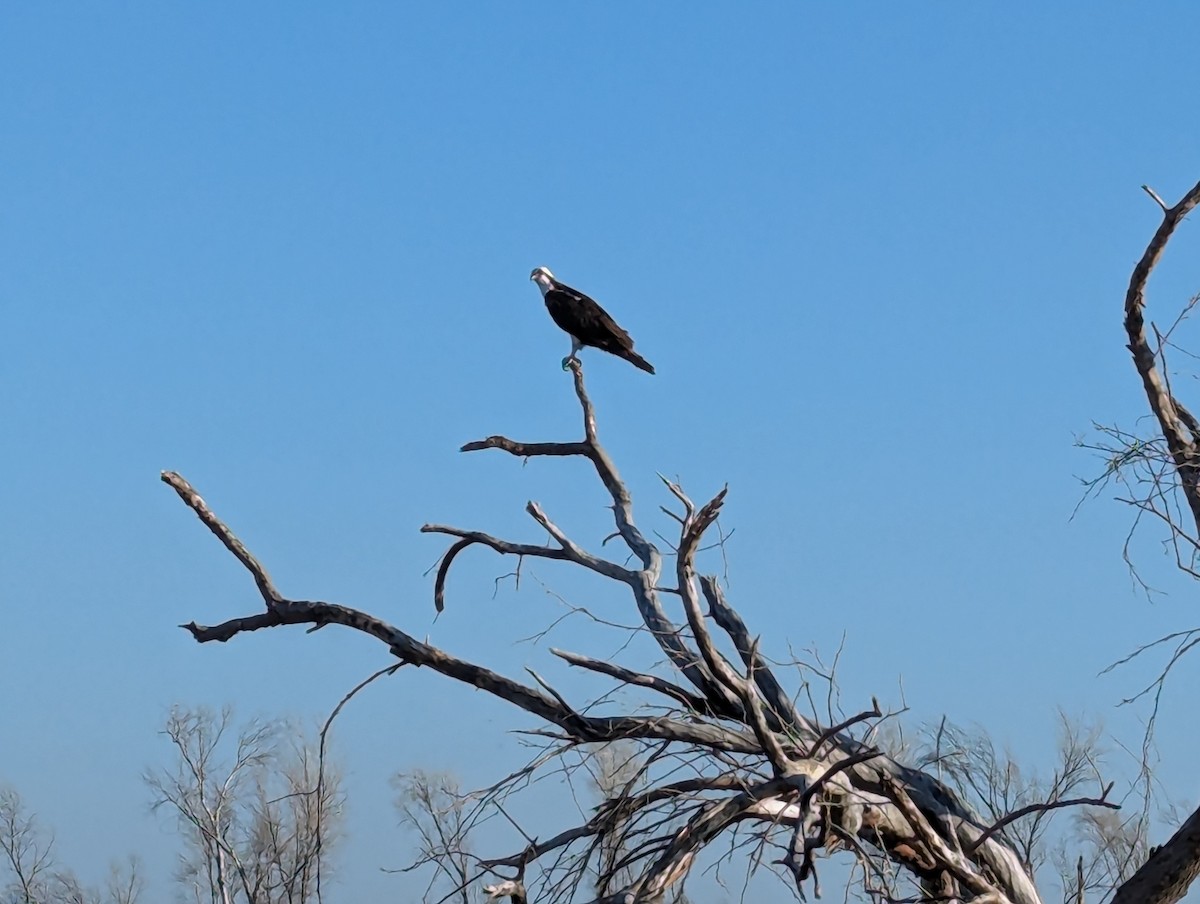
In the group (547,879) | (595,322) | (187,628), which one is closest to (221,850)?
(595,322)

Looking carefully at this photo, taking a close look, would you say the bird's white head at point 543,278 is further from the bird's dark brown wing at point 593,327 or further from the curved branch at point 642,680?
the curved branch at point 642,680

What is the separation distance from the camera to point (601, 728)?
6.22 m

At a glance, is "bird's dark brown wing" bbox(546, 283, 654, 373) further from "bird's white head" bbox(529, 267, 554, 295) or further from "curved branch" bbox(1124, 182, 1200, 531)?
"curved branch" bbox(1124, 182, 1200, 531)

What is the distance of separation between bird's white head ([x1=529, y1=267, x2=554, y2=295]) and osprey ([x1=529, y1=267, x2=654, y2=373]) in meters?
0.61

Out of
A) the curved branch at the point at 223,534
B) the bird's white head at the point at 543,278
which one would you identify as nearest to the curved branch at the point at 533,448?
the curved branch at the point at 223,534

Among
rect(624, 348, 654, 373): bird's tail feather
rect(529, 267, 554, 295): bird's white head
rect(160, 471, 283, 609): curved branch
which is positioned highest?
rect(529, 267, 554, 295): bird's white head

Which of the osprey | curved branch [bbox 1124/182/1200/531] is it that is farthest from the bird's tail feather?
curved branch [bbox 1124/182/1200/531]

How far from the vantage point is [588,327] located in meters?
10.1

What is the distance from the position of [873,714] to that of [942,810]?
4.69ft

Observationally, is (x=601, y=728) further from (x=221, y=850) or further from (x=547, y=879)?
(x=221, y=850)

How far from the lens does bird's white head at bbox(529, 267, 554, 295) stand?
1133 cm

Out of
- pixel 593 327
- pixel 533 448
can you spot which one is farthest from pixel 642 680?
pixel 593 327

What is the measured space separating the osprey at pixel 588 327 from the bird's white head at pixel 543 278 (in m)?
0.61

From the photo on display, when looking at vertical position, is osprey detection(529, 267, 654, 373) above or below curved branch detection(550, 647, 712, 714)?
above
